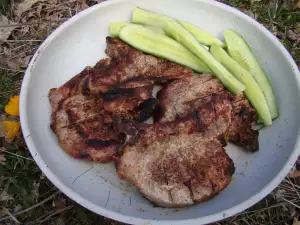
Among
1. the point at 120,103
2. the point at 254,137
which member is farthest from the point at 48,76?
the point at 254,137

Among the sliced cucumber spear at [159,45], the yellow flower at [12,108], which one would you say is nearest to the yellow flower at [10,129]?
the yellow flower at [12,108]

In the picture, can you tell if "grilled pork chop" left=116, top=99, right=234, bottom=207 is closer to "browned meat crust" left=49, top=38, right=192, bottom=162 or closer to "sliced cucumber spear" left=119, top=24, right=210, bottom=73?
"browned meat crust" left=49, top=38, right=192, bottom=162

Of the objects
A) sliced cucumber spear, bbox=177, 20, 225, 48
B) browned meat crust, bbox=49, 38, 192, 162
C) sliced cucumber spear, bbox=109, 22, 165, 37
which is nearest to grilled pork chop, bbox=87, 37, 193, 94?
browned meat crust, bbox=49, 38, 192, 162

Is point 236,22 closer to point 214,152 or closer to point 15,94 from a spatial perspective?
point 214,152

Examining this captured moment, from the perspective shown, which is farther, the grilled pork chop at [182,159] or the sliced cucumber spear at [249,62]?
the sliced cucumber spear at [249,62]

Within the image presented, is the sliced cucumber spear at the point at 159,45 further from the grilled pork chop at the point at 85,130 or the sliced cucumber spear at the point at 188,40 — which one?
the grilled pork chop at the point at 85,130
